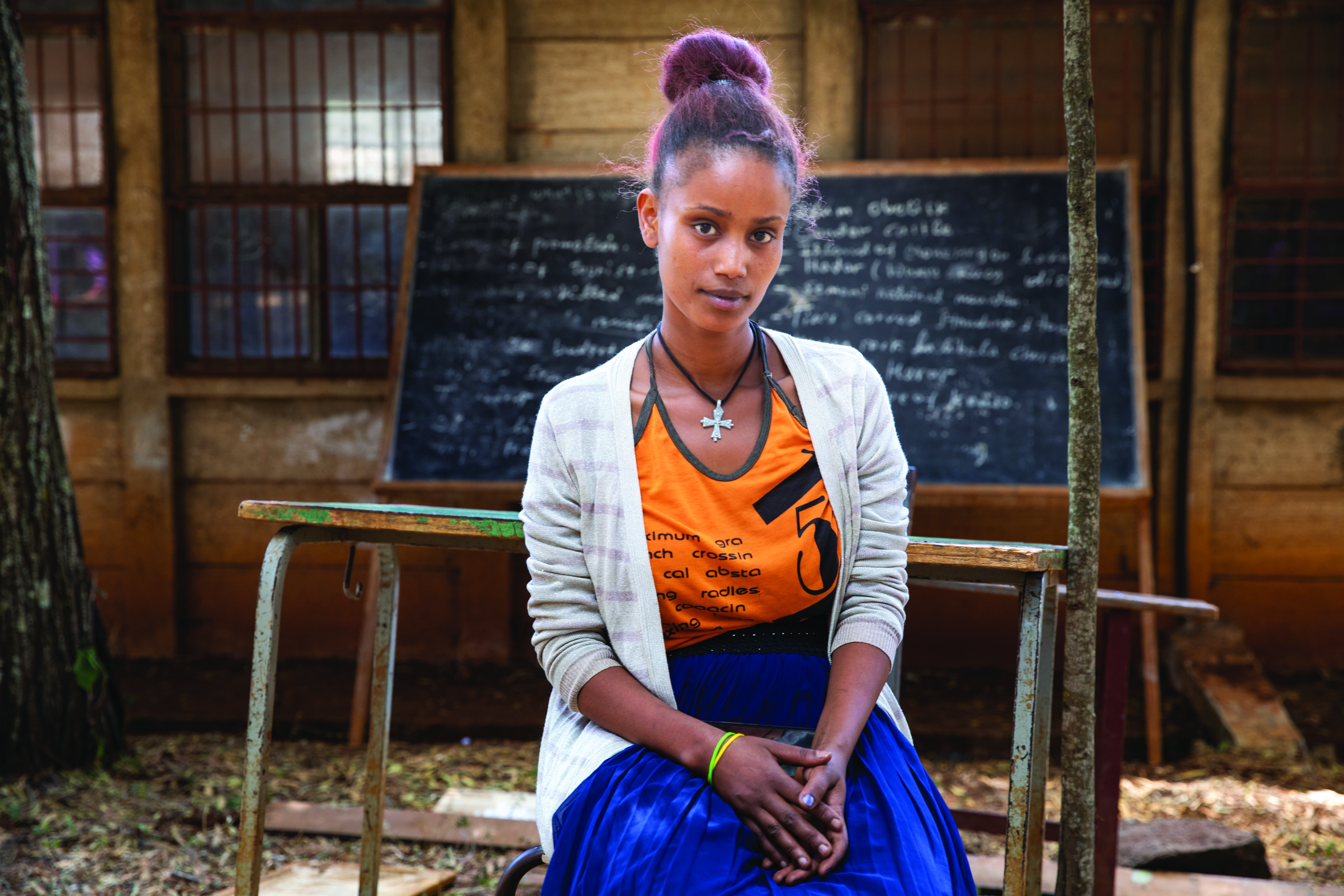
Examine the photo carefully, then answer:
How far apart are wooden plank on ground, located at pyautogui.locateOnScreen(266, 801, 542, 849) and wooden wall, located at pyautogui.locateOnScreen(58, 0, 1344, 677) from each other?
151cm

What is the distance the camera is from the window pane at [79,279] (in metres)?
4.97

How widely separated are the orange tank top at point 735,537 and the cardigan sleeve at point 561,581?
0.11m

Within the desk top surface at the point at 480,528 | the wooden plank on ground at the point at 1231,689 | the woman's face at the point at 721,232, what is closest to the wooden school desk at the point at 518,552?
the desk top surface at the point at 480,528

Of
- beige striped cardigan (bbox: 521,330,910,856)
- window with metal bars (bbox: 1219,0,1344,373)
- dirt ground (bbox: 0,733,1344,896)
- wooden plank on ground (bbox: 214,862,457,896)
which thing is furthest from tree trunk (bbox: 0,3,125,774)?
window with metal bars (bbox: 1219,0,1344,373)

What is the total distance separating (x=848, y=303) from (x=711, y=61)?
276 centimetres

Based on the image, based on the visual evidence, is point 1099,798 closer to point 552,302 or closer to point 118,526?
point 552,302

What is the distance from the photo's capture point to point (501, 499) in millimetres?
4359

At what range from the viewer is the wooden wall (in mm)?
4629

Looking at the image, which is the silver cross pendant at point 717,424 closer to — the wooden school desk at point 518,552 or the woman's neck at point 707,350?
the woman's neck at point 707,350

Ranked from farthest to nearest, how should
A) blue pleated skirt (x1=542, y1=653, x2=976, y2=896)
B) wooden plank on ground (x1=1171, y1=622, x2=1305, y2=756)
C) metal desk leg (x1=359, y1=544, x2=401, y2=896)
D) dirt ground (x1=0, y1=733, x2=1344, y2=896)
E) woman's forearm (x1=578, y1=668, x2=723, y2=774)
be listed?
wooden plank on ground (x1=1171, y1=622, x2=1305, y2=756), dirt ground (x1=0, y1=733, x2=1344, y2=896), metal desk leg (x1=359, y1=544, x2=401, y2=896), woman's forearm (x1=578, y1=668, x2=723, y2=774), blue pleated skirt (x1=542, y1=653, x2=976, y2=896)

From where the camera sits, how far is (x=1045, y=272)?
13.9 feet

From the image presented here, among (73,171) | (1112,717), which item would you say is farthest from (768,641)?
(73,171)

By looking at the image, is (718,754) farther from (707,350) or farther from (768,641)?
(707,350)

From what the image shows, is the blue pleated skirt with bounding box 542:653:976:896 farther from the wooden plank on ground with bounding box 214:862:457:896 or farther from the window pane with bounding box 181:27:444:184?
the window pane with bounding box 181:27:444:184
